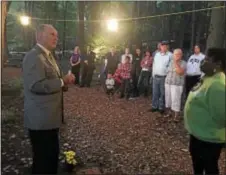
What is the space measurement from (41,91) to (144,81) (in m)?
9.40

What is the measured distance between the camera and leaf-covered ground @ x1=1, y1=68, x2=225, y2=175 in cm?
569

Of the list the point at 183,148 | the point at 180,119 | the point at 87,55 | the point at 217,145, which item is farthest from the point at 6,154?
the point at 87,55

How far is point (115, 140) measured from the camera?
23.9ft

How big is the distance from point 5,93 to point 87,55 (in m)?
4.50

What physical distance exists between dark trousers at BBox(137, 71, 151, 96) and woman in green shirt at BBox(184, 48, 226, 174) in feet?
29.1

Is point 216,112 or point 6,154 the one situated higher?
point 216,112

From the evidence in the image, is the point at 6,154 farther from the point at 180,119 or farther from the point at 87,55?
the point at 87,55

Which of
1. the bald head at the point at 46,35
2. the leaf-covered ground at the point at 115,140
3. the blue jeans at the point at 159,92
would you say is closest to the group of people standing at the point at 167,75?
the blue jeans at the point at 159,92

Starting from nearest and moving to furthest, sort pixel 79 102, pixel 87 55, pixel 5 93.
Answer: pixel 79 102 → pixel 5 93 → pixel 87 55

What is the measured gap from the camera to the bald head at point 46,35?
3.86 meters

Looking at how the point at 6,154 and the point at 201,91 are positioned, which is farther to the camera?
the point at 6,154

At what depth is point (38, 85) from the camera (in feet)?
12.2

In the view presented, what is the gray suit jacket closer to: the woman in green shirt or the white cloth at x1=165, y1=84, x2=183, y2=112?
the woman in green shirt

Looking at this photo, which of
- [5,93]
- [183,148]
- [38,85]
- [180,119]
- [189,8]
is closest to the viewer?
[38,85]
